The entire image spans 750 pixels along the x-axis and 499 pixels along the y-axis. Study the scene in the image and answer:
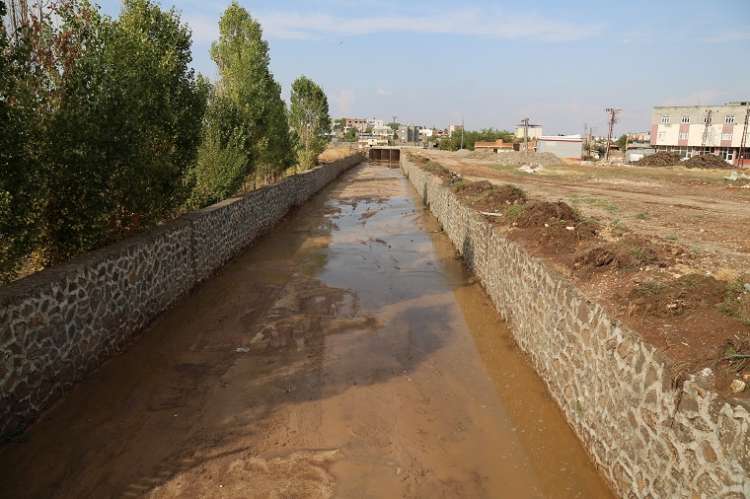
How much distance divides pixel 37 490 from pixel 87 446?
2.20 ft

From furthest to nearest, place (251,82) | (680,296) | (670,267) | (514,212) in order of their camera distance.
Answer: (251,82) < (514,212) < (670,267) < (680,296)

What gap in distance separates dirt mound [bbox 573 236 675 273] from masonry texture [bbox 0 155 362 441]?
22.7 ft

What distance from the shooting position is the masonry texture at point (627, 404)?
134 inches

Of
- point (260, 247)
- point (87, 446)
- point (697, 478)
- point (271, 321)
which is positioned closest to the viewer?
point (697, 478)

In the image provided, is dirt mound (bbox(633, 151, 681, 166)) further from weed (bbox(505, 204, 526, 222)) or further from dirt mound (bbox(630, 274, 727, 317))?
dirt mound (bbox(630, 274, 727, 317))

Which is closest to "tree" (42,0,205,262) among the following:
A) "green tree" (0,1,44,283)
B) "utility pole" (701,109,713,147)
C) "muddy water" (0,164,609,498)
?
"green tree" (0,1,44,283)

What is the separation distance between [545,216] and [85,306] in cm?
899

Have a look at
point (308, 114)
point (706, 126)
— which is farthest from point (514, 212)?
point (706, 126)

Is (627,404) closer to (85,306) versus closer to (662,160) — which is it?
(85,306)

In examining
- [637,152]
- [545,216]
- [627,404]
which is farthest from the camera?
[637,152]

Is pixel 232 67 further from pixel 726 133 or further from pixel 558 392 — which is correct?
pixel 726 133

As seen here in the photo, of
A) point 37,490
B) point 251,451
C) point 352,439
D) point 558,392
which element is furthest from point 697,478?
point 37,490

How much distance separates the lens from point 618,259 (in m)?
7.52

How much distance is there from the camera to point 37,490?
447 cm
